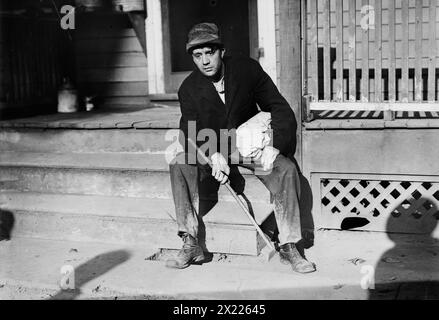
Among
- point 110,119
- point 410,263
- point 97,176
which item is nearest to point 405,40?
point 410,263

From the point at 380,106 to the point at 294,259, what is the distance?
1578mm

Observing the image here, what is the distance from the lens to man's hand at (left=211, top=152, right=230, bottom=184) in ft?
15.4

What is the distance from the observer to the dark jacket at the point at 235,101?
4867mm

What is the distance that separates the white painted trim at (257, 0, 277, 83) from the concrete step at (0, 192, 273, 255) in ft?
8.79

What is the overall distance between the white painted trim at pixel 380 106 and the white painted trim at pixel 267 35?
2194 millimetres

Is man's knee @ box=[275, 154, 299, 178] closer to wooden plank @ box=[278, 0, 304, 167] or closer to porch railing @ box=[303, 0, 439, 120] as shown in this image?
wooden plank @ box=[278, 0, 304, 167]

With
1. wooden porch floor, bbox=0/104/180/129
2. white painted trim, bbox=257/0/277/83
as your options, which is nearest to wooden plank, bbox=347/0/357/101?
wooden porch floor, bbox=0/104/180/129

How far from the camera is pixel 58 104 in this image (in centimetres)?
803

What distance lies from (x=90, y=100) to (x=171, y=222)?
3695 millimetres

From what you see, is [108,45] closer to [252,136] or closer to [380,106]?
[252,136]

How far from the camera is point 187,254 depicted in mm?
4641

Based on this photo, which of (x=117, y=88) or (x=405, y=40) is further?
(x=117, y=88)

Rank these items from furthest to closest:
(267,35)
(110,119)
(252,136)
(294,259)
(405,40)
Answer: (267,35) < (110,119) < (405,40) < (252,136) < (294,259)
